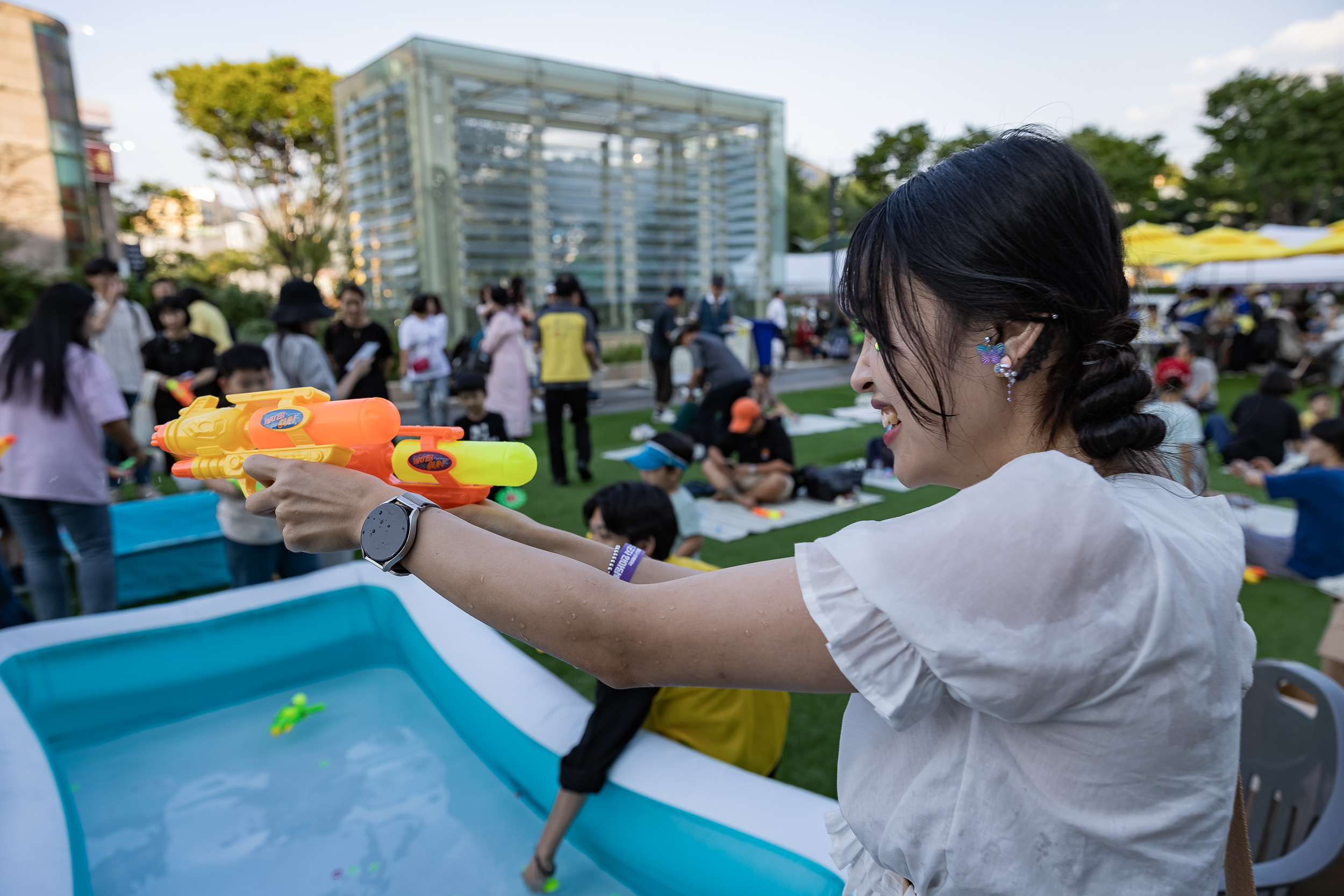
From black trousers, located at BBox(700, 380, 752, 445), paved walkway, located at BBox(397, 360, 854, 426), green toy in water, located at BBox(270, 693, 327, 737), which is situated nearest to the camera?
green toy in water, located at BBox(270, 693, 327, 737)

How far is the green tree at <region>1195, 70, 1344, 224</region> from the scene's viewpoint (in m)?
25.7

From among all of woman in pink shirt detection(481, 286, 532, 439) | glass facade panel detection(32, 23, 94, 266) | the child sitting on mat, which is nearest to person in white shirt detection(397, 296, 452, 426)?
woman in pink shirt detection(481, 286, 532, 439)

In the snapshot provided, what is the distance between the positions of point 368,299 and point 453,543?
12.5 metres

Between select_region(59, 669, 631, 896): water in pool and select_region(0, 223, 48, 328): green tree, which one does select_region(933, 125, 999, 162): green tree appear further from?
select_region(0, 223, 48, 328): green tree

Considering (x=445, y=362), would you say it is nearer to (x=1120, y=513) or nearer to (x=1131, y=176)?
(x=1120, y=513)

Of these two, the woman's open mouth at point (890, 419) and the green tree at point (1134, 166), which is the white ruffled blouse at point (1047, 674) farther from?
the green tree at point (1134, 166)

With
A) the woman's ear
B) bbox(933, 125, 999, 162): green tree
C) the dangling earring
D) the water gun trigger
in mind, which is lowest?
the water gun trigger

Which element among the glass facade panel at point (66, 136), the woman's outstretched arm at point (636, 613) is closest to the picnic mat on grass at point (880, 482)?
the woman's outstretched arm at point (636, 613)

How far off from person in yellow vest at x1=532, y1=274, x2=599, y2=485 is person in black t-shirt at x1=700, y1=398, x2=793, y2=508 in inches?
49.9

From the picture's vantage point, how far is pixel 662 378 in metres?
10.4

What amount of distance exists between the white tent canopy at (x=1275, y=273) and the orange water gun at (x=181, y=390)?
19825 millimetres

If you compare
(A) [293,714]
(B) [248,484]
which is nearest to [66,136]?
(A) [293,714]

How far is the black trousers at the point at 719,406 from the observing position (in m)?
6.83

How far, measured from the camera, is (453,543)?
90cm
